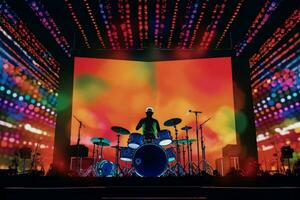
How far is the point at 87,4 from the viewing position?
799cm

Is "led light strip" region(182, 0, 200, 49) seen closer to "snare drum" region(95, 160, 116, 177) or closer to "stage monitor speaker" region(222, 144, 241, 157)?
"stage monitor speaker" region(222, 144, 241, 157)

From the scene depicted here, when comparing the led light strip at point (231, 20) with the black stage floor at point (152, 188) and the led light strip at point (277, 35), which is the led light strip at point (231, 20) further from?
the black stage floor at point (152, 188)

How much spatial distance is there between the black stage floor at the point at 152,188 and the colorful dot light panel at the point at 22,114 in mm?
6234

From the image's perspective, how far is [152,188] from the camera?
10.7ft

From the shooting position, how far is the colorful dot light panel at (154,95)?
29.6 ft

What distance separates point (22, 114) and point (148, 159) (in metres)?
9.05

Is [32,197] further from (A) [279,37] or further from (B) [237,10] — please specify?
(A) [279,37]

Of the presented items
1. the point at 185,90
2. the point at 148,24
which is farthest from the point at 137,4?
the point at 185,90

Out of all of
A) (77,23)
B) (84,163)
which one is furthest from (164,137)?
(77,23)

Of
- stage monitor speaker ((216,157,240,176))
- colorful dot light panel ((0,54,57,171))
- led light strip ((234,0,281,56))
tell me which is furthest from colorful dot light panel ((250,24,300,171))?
colorful dot light panel ((0,54,57,171))

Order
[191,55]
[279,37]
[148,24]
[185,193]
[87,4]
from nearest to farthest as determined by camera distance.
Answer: [185,193]
[87,4]
[148,24]
[191,55]
[279,37]

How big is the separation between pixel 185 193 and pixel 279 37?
10043 millimetres

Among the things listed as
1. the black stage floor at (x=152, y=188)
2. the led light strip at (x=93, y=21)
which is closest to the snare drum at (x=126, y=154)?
the black stage floor at (x=152, y=188)

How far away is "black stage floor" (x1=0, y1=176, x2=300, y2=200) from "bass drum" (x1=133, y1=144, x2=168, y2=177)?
223 cm
